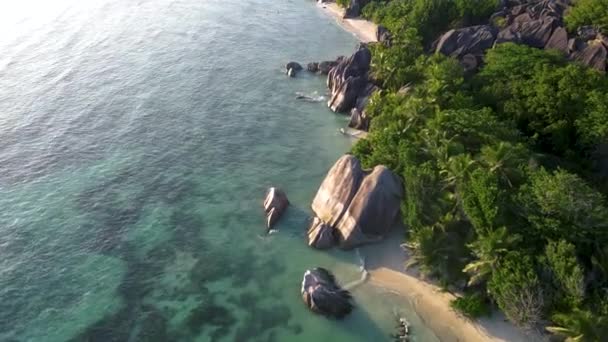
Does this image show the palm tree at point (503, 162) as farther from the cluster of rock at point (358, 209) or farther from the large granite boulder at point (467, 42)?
the large granite boulder at point (467, 42)

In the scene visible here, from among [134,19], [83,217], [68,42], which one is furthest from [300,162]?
[134,19]

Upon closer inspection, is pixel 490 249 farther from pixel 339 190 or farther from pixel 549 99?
pixel 549 99

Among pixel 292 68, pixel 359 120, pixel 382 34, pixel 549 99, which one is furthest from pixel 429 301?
pixel 382 34

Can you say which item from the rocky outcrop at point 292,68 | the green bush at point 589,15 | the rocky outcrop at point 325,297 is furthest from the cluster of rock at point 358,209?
the green bush at point 589,15

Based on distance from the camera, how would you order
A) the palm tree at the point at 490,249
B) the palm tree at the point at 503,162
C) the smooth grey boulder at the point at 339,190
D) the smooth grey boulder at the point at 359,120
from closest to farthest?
the palm tree at the point at 490,249 < the palm tree at the point at 503,162 < the smooth grey boulder at the point at 339,190 < the smooth grey boulder at the point at 359,120

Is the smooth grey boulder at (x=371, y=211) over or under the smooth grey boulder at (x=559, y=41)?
under

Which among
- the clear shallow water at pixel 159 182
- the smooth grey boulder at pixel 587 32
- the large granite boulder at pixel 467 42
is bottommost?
the clear shallow water at pixel 159 182

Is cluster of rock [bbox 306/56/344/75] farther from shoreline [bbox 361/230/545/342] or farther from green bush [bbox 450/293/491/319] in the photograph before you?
Answer: green bush [bbox 450/293/491/319]
